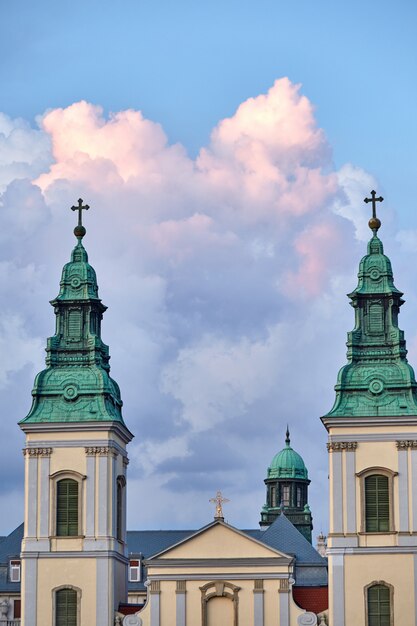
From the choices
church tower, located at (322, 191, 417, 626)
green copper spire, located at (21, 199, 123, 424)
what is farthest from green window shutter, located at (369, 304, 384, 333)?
green copper spire, located at (21, 199, 123, 424)

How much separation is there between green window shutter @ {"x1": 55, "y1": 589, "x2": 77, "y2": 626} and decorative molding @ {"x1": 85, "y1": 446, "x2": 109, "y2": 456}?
19.6ft

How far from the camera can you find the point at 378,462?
8406 centimetres

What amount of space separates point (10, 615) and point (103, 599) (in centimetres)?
3801

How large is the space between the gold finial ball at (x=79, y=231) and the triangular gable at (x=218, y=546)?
14.7 metres

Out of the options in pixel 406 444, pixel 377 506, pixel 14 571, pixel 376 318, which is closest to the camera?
pixel 377 506

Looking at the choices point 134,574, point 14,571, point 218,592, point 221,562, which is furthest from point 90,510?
point 134,574

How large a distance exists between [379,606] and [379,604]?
0.32 ft

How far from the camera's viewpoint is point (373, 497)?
275 feet

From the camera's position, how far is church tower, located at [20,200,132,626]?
85.0 metres

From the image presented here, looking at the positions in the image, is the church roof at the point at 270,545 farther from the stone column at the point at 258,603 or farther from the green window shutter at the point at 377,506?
the green window shutter at the point at 377,506

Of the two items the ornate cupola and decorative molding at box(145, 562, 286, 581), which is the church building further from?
the ornate cupola

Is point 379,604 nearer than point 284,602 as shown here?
Yes

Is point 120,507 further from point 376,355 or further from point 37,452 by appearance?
point 376,355

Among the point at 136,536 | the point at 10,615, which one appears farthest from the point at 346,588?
the point at 136,536
